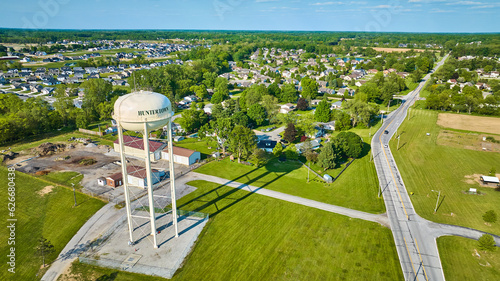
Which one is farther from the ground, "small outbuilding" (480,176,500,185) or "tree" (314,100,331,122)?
"tree" (314,100,331,122)

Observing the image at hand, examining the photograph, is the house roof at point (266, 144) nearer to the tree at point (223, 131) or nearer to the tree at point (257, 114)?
the tree at point (223, 131)

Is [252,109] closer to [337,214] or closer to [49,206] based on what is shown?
[337,214]

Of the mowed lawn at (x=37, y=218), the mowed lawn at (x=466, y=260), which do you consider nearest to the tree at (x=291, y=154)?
the mowed lawn at (x=466, y=260)

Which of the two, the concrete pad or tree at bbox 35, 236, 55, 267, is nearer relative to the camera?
the concrete pad

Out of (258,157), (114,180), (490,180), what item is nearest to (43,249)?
(114,180)

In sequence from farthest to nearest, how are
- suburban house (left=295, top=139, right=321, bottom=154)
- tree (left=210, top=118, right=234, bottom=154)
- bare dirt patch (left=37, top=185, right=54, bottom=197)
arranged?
suburban house (left=295, top=139, right=321, bottom=154), tree (left=210, top=118, right=234, bottom=154), bare dirt patch (left=37, top=185, right=54, bottom=197)

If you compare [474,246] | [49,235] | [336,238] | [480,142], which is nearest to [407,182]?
[474,246]

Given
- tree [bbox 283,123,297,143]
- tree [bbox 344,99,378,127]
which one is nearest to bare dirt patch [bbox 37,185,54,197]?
tree [bbox 283,123,297,143]

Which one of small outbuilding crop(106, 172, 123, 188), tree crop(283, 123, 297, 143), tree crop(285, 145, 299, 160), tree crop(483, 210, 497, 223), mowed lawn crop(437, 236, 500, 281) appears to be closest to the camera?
mowed lawn crop(437, 236, 500, 281)

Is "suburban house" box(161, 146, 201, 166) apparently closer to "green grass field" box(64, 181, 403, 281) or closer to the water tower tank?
"green grass field" box(64, 181, 403, 281)
